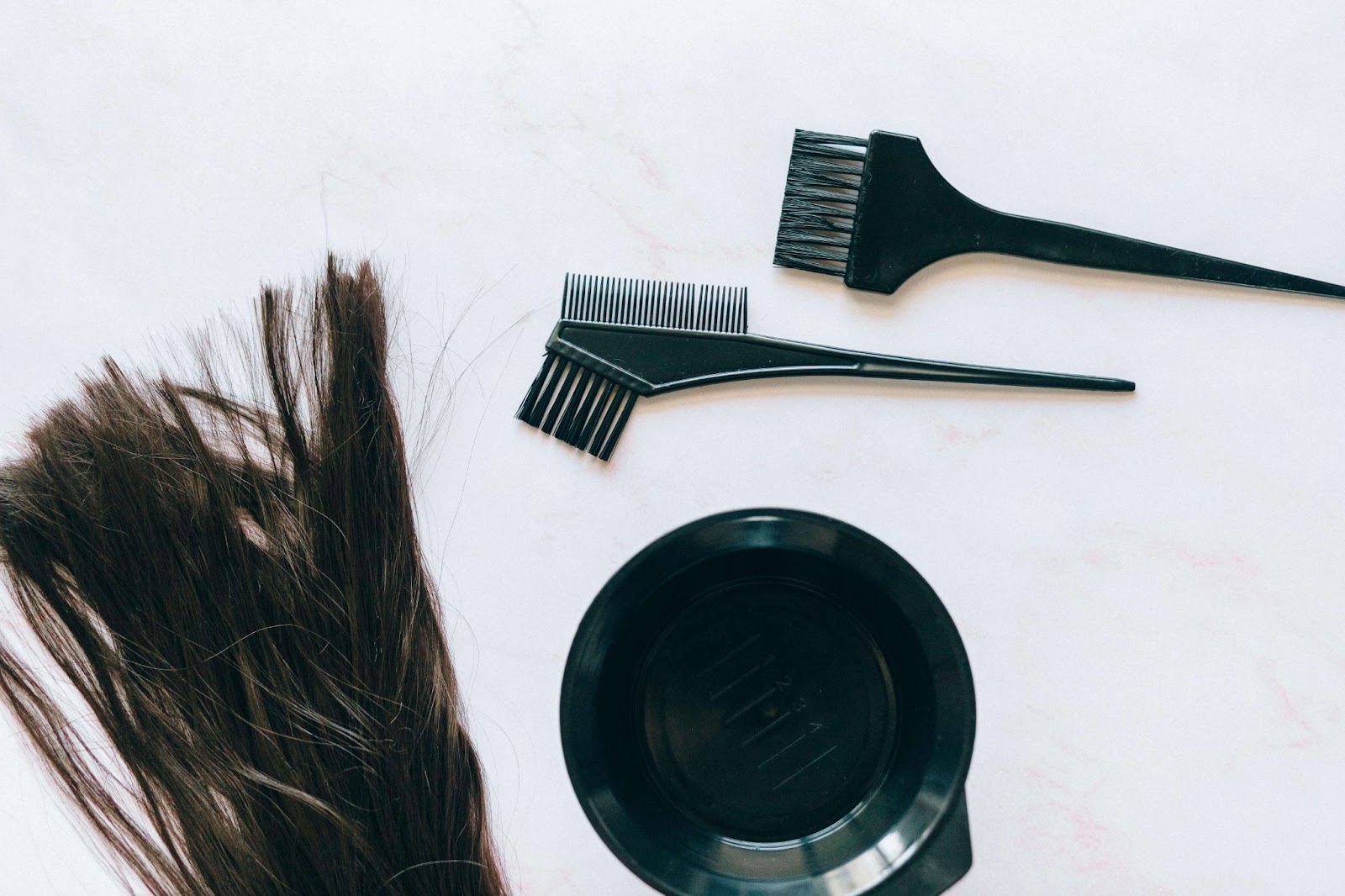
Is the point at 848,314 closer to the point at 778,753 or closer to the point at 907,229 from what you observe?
the point at 907,229

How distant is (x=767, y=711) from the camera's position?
2.19 ft

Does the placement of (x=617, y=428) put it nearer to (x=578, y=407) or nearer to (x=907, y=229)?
(x=578, y=407)

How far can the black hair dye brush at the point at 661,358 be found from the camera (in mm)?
615

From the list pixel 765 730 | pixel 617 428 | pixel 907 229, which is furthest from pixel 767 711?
pixel 907 229

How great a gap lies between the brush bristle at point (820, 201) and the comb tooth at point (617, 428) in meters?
0.18

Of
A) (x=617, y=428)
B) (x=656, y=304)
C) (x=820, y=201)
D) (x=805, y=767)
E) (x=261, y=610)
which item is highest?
(x=820, y=201)

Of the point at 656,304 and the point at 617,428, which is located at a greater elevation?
the point at 656,304

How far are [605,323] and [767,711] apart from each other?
0.39 m

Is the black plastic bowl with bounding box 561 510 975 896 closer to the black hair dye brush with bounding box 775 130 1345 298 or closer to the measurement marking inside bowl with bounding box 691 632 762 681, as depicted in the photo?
the measurement marking inside bowl with bounding box 691 632 762 681

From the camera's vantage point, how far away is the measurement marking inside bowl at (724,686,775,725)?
67 cm

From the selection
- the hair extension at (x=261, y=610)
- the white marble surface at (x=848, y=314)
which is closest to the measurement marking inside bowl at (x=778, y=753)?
the white marble surface at (x=848, y=314)

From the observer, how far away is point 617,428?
2.08ft

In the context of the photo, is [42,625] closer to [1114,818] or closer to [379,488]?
[379,488]

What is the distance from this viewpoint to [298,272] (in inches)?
25.1
